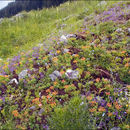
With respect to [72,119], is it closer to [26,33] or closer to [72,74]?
[72,74]

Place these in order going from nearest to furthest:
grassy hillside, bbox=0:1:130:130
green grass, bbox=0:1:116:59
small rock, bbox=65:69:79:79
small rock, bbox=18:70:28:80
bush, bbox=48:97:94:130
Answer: bush, bbox=48:97:94:130, grassy hillside, bbox=0:1:130:130, small rock, bbox=65:69:79:79, small rock, bbox=18:70:28:80, green grass, bbox=0:1:116:59

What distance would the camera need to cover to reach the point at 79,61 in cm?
443

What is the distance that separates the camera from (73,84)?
3.70m

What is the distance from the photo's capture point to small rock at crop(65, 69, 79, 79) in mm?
3926

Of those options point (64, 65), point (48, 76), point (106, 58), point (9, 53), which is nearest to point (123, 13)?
point (106, 58)

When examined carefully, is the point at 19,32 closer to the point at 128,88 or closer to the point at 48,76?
the point at 48,76

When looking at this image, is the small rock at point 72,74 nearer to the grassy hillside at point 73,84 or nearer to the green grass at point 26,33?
the grassy hillside at point 73,84

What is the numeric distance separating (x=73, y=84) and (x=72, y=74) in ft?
1.23

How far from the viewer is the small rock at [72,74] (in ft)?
12.9

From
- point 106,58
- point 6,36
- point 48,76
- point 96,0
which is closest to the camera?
point 48,76

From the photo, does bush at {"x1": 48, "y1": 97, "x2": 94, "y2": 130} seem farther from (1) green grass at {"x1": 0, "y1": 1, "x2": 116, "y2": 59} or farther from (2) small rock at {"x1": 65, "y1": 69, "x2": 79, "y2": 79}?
(1) green grass at {"x1": 0, "y1": 1, "x2": 116, "y2": 59}

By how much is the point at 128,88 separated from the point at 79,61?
1.58 metres

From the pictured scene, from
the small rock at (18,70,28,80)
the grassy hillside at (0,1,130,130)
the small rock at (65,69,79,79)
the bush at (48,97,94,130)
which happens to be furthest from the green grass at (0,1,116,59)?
the bush at (48,97,94,130)

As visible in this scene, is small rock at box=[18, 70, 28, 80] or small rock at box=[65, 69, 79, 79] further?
small rock at box=[18, 70, 28, 80]
